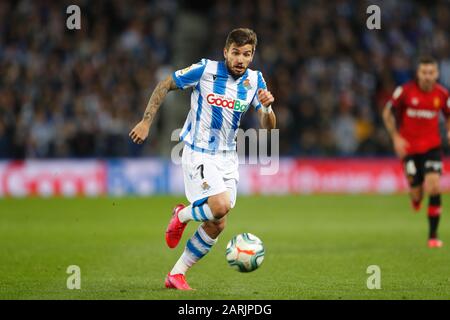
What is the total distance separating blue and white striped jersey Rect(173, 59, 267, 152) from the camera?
8.19 meters

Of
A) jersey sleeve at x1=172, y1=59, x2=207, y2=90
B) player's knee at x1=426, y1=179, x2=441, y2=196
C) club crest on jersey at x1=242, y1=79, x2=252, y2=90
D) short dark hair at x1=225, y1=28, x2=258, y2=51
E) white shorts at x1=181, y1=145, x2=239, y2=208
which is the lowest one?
player's knee at x1=426, y1=179, x2=441, y2=196

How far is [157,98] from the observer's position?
8102 mm

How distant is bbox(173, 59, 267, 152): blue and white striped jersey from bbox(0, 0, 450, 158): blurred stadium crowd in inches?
529

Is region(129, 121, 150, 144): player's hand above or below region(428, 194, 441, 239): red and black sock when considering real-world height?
above

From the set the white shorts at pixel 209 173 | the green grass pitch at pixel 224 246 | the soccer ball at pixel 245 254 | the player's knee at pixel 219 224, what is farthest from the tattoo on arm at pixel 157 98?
the green grass pitch at pixel 224 246

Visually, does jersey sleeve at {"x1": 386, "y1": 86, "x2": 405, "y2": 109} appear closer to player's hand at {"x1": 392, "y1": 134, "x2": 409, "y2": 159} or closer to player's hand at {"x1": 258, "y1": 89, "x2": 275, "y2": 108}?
player's hand at {"x1": 392, "y1": 134, "x2": 409, "y2": 159}


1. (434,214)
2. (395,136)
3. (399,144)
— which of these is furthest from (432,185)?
(395,136)

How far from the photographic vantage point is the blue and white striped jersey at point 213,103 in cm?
819

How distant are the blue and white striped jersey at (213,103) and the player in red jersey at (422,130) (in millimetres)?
4756

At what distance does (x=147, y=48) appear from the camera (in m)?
23.7

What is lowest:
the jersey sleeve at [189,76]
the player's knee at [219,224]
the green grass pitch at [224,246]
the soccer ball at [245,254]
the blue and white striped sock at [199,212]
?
the green grass pitch at [224,246]

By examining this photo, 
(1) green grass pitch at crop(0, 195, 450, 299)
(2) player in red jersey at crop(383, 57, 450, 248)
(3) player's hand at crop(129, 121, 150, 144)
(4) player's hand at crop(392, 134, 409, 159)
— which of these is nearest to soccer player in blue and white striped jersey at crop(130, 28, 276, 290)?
(3) player's hand at crop(129, 121, 150, 144)

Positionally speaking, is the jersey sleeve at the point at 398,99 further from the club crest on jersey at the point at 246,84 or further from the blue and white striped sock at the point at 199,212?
the blue and white striped sock at the point at 199,212
